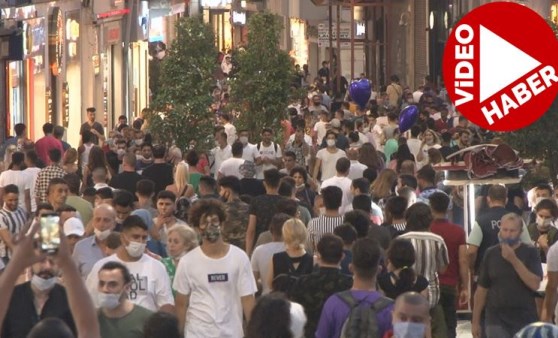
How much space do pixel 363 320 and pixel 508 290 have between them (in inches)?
108

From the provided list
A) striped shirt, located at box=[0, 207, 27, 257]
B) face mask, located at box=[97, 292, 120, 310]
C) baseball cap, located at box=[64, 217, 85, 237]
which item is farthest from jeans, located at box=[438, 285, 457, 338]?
striped shirt, located at box=[0, 207, 27, 257]

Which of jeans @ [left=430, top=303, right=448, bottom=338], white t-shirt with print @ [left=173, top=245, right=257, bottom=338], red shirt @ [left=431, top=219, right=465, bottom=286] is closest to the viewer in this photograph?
white t-shirt with print @ [left=173, top=245, right=257, bottom=338]

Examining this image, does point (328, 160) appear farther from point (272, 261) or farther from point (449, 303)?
point (272, 261)

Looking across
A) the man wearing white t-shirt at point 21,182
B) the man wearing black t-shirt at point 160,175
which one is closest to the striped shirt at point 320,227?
the man wearing black t-shirt at point 160,175

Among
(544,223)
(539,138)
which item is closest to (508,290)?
(544,223)

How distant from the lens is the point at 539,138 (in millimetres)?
20984

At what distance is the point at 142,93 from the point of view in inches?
1957

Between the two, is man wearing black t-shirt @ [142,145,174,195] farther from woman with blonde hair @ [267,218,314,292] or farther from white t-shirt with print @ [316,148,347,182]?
woman with blonde hair @ [267,218,314,292]

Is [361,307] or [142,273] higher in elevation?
[142,273]

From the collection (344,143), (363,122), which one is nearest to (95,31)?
(363,122)

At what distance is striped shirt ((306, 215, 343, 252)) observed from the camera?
1474cm

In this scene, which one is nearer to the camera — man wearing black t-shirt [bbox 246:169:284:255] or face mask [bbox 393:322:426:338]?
face mask [bbox 393:322:426:338]

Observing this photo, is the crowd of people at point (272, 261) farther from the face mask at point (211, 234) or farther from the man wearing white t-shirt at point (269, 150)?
the man wearing white t-shirt at point (269, 150)

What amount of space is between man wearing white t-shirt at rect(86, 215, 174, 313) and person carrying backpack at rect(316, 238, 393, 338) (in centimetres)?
139
